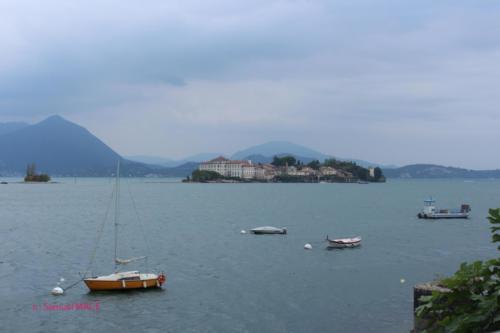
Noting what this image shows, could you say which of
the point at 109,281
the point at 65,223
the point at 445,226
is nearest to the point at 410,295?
the point at 109,281

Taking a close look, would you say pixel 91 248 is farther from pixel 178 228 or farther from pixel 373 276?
pixel 373 276

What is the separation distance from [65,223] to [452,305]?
82462 millimetres

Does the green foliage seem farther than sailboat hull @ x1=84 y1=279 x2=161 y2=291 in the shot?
No

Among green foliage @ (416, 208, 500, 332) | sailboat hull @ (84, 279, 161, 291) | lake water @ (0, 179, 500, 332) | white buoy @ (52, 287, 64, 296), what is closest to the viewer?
green foliage @ (416, 208, 500, 332)

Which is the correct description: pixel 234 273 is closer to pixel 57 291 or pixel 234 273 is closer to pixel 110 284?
pixel 110 284

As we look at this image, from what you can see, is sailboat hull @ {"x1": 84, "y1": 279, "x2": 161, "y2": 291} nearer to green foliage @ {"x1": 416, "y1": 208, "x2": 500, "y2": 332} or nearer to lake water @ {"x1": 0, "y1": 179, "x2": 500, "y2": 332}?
lake water @ {"x1": 0, "y1": 179, "x2": 500, "y2": 332}

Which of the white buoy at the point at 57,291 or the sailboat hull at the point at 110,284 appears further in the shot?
the sailboat hull at the point at 110,284

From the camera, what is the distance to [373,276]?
4062 centimetres

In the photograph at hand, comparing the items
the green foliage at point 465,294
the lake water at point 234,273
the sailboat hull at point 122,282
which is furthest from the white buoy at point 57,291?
the green foliage at point 465,294

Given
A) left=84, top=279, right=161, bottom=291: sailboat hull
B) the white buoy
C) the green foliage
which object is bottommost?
the white buoy

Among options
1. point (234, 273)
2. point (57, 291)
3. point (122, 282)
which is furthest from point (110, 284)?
point (234, 273)

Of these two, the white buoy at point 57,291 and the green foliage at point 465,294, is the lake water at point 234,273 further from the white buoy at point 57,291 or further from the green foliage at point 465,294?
the green foliage at point 465,294

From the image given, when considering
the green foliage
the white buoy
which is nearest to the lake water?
the white buoy

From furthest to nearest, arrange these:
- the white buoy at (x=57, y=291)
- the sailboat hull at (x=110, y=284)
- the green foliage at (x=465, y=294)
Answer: the sailboat hull at (x=110, y=284) → the white buoy at (x=57, y=291) → the green foliage at (x=465, y=294)
